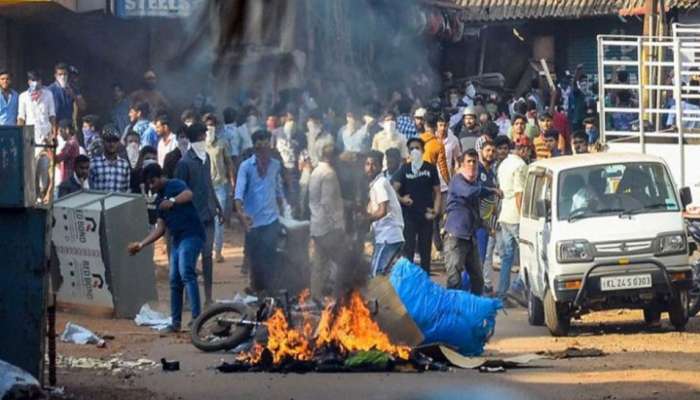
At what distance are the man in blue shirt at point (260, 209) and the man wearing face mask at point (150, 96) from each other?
5407 mm

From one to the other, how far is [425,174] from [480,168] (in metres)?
0.72

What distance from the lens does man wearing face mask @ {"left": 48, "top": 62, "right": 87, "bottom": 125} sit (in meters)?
22.7

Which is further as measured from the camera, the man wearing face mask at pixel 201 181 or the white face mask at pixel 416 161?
the white face mask at pixel 416 161

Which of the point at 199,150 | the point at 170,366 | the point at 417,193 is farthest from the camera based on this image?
the point at 417,193

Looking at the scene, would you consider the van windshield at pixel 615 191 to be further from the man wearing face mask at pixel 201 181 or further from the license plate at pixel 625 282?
the man wearing face mask at pixel 201 181

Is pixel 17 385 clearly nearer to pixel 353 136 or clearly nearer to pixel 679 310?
pixel 679 310

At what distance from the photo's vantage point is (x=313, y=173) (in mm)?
16281

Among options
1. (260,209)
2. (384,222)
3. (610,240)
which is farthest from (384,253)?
(610,240)

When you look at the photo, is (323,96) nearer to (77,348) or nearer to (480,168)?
(480,168)

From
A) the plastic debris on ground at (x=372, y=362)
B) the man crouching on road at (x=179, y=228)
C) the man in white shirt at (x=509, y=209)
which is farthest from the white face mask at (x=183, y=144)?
the plastic debris on ground at (x=372, y=362)

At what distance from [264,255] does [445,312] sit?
3904 mm

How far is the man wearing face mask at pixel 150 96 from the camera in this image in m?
22.3

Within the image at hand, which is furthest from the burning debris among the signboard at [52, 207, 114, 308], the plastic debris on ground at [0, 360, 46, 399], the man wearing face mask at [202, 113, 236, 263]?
the man wearing face mask at [202, 113, 236, 263]

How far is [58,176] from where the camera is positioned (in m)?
20.0
